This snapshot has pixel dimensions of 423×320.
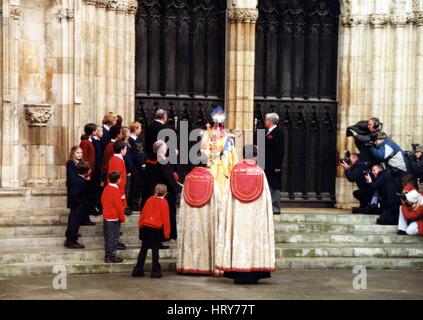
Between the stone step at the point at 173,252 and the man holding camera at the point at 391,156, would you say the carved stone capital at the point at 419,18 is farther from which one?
the stone step at the point at 173,252

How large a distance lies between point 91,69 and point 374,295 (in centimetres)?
725

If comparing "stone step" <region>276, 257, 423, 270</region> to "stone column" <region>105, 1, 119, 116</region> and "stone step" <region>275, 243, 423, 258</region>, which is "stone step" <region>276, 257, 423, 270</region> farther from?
"stone column" <region>105, 1, 119, 116</region>

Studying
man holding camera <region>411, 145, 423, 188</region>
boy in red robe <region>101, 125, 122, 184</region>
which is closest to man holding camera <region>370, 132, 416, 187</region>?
man holding camera <region>411, 145, 423, 188</region>

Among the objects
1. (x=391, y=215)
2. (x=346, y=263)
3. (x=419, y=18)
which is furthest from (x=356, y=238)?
(x=419, y=18)

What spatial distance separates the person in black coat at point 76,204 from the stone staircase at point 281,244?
0.21 metres

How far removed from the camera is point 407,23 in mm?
19578

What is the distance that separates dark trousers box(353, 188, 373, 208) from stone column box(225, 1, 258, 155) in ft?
8.51

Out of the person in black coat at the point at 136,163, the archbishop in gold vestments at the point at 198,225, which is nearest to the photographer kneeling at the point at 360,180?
the person in black coat at the point at 136,163

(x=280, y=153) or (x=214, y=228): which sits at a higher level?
(x=280, y=153)

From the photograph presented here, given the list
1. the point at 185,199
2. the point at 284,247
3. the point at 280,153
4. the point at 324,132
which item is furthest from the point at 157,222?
the point at 324,132

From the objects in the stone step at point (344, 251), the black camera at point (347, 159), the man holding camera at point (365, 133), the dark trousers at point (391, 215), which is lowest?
the stone step at point (344, 251)

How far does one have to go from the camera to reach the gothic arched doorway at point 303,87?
65.0 feet

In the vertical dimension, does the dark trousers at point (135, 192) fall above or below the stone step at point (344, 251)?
above

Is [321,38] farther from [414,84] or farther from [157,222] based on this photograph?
[157,222]
